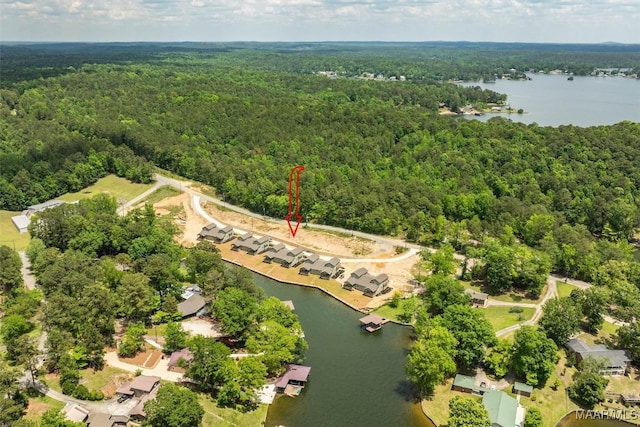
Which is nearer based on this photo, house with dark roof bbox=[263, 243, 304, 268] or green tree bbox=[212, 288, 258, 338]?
green tree bbox=[212, 288, 258, 338]

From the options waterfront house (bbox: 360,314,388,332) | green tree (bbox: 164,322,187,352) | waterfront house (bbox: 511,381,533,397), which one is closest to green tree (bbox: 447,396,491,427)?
waterfront house (bbox: 511,381,533,397)

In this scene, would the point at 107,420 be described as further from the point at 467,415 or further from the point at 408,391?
the point at 467,415

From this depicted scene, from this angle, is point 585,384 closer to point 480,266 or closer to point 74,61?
point 480,266

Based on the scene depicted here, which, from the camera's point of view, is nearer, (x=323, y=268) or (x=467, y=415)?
(x=467, y=415)

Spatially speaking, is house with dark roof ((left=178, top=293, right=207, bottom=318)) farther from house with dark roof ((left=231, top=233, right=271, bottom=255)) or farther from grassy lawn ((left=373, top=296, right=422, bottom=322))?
grassy lawn ((left=373, top=296, right=422, bottom=322))

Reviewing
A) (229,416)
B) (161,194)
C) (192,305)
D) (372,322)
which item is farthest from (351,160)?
(229,416)

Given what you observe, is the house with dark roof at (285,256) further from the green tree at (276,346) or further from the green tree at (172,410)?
the green tree at (172,410)
